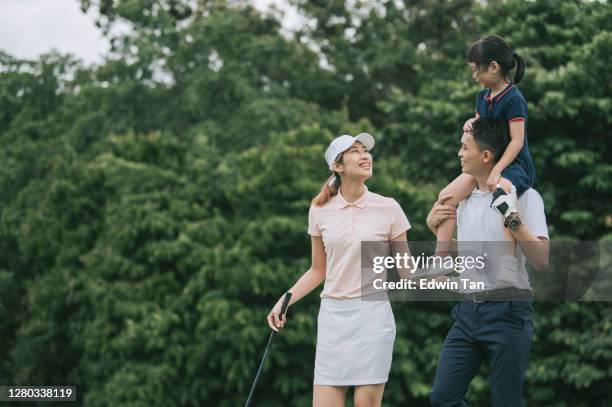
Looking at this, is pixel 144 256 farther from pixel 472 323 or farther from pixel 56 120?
pixel 472 323

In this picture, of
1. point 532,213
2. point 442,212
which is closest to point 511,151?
point 532,213

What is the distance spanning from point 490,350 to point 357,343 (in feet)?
2.01

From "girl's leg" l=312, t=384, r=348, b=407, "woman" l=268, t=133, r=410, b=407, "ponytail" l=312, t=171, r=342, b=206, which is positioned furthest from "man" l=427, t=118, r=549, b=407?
"ponytail" l=312, t=171, r=342, b=206

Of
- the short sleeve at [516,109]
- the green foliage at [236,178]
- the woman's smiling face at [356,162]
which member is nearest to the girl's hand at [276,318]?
the woman's smiling face at [356,162]

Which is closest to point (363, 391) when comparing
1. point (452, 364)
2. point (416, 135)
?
point (452, 364)

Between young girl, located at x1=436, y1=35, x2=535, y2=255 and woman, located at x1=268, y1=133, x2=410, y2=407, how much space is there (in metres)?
0.36

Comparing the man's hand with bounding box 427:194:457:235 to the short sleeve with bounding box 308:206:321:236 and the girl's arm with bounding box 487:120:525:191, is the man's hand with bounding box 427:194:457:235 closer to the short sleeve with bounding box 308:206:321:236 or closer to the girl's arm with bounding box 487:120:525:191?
the girl's arm with bounding box 487:120:525:191

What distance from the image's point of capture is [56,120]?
62.7 ft

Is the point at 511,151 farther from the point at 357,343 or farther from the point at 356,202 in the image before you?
the point at 357,343

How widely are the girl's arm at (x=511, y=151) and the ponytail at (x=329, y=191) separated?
84 cm

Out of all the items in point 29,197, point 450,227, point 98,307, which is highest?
point 29,197

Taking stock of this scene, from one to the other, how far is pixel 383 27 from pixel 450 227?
14.6 m

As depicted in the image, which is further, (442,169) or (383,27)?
(383,27)

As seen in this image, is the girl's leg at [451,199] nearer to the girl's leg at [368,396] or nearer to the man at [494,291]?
the man at [494,291]
